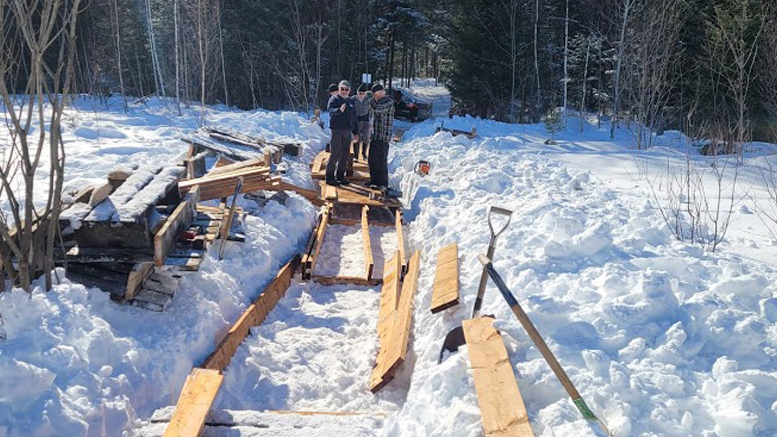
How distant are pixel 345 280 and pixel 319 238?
105cm

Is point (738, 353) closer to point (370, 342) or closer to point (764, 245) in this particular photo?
point (764, 245)

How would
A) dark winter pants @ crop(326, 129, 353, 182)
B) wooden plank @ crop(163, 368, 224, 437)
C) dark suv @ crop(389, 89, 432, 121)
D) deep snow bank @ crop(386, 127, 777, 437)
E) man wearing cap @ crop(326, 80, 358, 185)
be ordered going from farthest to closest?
dark suv @ crop(389, 89, 432, 121), dark winter pants @ crop(326, 129, 353, 182), man wearing cap @ crop(326, 80, 358, 185), wooden plank @ crop(163, 368, 224, 437), deep snow bank @ crop(386, 127, 777, 437)

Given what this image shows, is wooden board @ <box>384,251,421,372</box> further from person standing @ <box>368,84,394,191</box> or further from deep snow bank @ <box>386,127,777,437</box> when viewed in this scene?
person standing @ <box>368,84,394,191</box>

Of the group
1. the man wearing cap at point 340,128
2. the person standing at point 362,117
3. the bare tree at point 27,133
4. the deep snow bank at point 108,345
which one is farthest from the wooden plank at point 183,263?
the person standing at point 362,117

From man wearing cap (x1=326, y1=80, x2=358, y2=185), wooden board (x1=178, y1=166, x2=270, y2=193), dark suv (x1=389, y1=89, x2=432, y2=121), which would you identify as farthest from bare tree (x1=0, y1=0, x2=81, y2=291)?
dark suv (x1=389, y1=89, x2=432, y2=121)

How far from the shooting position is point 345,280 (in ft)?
21.5

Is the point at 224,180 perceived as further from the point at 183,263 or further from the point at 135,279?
the point at 135,279

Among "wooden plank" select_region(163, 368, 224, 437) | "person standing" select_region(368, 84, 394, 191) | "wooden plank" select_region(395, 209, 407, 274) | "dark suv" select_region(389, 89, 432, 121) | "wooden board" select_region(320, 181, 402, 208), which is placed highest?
"dark suv" select_region(389, 89, 432, 121)

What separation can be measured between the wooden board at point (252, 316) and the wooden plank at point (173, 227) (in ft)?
2.87

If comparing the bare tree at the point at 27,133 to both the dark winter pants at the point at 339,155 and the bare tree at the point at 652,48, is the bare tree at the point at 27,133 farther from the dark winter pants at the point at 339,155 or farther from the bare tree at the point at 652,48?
the bare tree at the point at 652,48

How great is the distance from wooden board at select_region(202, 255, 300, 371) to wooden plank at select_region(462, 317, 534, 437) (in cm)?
209

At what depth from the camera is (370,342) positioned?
5133 millimetres

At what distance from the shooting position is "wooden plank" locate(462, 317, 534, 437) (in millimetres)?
2893

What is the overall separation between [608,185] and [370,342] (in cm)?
530
